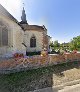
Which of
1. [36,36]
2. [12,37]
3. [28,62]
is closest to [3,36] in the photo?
[12,37]

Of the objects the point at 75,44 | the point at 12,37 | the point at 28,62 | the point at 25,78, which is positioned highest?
the point at 75,44

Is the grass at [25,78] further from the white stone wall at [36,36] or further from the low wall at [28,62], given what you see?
the white stone wall at [36,36]

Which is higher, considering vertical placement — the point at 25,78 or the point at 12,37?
the point at 12,37

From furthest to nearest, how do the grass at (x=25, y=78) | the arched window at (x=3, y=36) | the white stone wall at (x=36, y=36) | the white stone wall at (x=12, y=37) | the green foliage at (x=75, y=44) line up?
the green foliage at (x=75, y=44) < the white stone wall at (x=36, y=36) < the white stone wall at (x=12, y=37) < the arched window at (x=3, y=36) < the grass at (x=25, y=78)

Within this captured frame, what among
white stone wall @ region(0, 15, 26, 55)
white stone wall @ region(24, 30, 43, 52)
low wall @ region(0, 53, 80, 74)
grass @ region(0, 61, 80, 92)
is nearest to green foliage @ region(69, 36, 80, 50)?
white stone wall @ region(24, 30, 43, 52)

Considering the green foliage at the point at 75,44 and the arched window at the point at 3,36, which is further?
the green foliage at the point at 75,44

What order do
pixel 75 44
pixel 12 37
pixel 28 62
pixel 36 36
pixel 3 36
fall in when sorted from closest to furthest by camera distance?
pixel 28 62 → pixel 3 36 → pixel 12 37 → pixel 36 36 → pixel 75 44

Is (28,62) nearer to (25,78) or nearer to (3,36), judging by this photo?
(25,78)

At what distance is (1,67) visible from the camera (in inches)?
621

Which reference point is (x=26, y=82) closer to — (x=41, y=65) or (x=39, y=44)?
(x=41, y=65)

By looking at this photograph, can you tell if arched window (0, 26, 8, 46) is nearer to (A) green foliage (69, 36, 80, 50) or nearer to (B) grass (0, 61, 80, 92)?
(B) grass (0, 61, 80, 92)

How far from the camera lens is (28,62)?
17.7 metres

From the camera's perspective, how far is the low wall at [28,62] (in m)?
A: 16.1

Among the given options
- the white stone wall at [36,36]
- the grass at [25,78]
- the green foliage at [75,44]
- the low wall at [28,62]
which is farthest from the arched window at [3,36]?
the green foliage at [75,44]
